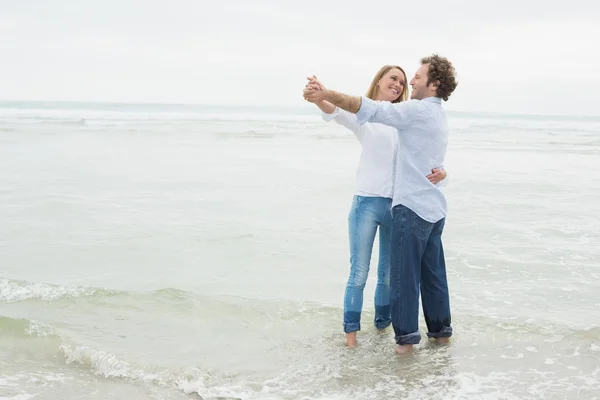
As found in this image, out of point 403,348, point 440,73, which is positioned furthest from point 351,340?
point 440,73

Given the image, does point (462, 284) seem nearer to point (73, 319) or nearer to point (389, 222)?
point (389, 222)

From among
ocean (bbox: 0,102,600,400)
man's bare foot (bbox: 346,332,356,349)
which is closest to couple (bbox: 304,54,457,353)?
man's bare foot (bbox: 346,332,356,349)

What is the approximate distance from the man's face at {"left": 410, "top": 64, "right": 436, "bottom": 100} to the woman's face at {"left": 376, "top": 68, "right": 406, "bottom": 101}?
0.25 meters

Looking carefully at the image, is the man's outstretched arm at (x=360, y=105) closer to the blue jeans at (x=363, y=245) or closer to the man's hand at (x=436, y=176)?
the man's hand at (x=436, y=176)

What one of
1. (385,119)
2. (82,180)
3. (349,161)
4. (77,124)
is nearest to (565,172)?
(349,161)

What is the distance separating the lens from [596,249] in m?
8.38

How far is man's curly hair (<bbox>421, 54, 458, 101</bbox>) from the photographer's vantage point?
4.70 metres

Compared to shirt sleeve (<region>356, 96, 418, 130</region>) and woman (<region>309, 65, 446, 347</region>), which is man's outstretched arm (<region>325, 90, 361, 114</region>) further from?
woman (<region>309, 65, 446, 347</region>)

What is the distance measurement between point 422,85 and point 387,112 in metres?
0.41

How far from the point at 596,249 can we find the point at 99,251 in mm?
5607

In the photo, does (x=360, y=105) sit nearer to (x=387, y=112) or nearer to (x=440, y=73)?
(x=387, y=112)

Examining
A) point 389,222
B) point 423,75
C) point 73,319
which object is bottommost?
point 73,319

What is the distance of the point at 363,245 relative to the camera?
5.12m

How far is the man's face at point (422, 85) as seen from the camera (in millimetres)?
4734
